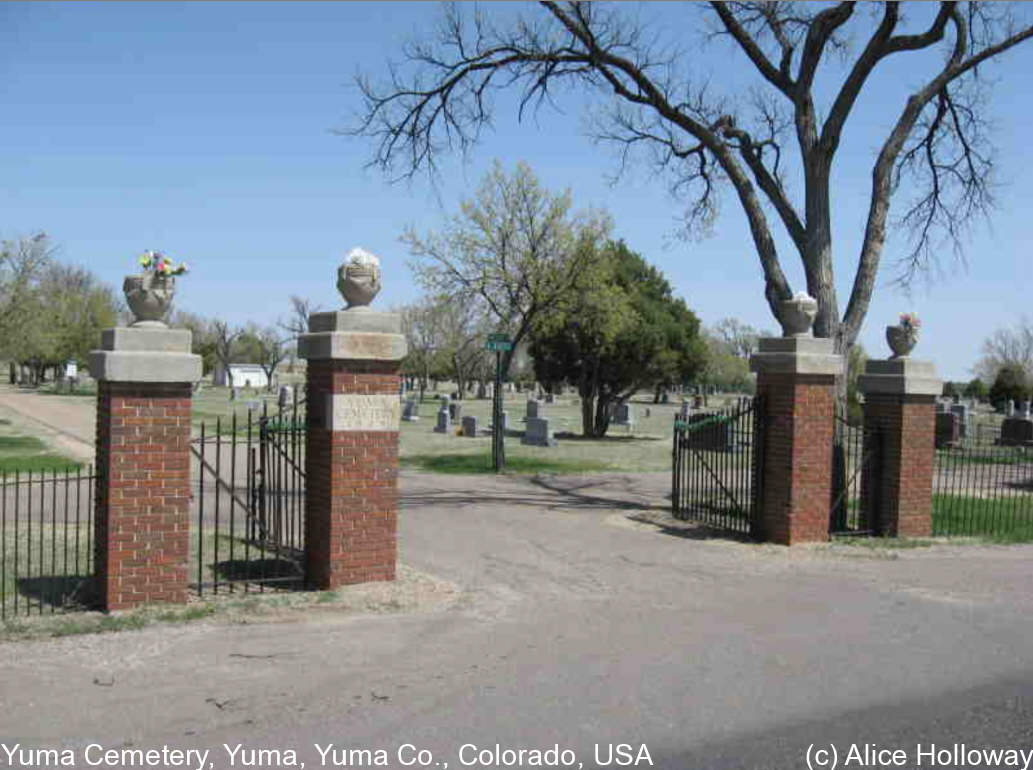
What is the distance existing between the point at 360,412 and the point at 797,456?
5.55 m

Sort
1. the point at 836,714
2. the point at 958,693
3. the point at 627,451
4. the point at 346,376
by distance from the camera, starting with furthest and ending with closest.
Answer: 1. the point at 627,451
2. the point at 346,376
3. the point at 958,693
4. the point at 836,714

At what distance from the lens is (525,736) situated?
5.28 metres

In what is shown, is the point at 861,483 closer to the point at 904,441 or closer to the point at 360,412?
the point at 904,441

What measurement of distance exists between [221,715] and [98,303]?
65675mm

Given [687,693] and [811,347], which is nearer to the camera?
[687,693]

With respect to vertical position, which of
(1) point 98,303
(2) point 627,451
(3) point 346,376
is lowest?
(2) point 627,451

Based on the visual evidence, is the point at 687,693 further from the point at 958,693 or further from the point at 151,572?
the point at 151,572

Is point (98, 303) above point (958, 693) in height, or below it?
above

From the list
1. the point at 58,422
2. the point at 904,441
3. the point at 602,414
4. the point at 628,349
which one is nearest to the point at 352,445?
the point at 904,441

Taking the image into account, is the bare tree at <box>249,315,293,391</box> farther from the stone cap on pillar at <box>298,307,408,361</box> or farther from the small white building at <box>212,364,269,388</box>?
the stone cap on pillar at <box>298,307,408,361</box>

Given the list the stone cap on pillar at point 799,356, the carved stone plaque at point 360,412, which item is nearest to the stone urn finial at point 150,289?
the carved stone plaque at point 360,412

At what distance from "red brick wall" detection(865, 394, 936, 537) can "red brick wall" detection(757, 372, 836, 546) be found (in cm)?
124

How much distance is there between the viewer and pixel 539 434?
2839 cm

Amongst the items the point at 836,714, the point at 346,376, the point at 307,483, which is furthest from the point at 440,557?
the point at 836,714
